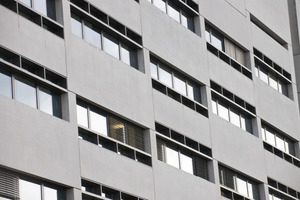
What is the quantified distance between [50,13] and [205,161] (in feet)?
38.9

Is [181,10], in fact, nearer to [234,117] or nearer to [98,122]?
[234,117]

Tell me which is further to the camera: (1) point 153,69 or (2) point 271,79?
(2) point 271,79

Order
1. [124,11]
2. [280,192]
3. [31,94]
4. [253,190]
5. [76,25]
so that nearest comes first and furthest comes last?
[31,94] < [76,25] < [124,11] < [253,190] < [280,192]

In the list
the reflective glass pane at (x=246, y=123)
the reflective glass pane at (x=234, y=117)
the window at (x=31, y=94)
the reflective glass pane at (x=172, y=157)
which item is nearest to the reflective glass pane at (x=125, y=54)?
the reflective glass pane at (x=172, y=157)

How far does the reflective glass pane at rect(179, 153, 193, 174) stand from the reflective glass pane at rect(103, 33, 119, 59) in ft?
19.0

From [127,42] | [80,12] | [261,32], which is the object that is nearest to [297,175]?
[261,32]

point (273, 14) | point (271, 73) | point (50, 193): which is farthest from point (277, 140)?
point (50, 193)

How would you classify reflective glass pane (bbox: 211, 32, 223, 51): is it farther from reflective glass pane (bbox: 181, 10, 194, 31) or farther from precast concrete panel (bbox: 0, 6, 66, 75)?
precast concrete panel (bbox: 0, 6, 66, 75)

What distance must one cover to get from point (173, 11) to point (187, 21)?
142 cm

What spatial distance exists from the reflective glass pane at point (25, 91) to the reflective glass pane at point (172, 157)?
918 centimetres

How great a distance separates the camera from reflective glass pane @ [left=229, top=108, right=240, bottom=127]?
1801 inches

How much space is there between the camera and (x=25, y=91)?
1219 inches

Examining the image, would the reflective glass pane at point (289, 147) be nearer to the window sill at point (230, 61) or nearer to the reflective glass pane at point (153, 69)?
the window sill at point (230, 61)

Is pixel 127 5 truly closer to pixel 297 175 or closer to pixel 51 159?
pixel 51 159
